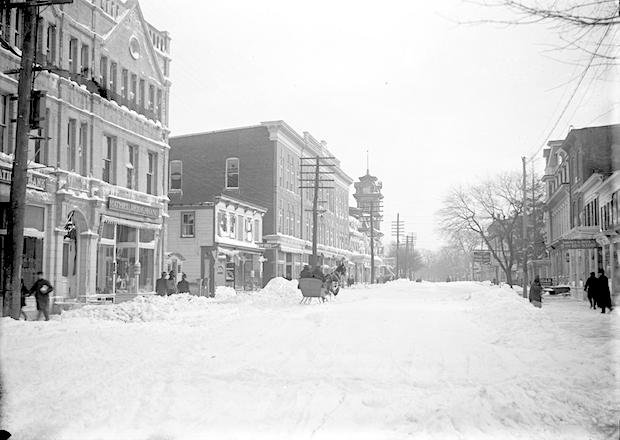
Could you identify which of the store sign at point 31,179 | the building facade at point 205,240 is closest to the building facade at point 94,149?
the store sign at point 31,179

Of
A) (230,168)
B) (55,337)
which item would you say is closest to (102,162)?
(55,337)

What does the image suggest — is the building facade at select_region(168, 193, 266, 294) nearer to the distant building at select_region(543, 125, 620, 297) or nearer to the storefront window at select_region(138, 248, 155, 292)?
the storefront window at select_region(138, 248, 155, 292)

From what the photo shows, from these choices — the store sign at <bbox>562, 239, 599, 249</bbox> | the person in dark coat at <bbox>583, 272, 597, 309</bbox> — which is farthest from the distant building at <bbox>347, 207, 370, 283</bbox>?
the person in dark coat at <bbox>583, 272, 597, 309</bbox>

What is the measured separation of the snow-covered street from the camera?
559 cm

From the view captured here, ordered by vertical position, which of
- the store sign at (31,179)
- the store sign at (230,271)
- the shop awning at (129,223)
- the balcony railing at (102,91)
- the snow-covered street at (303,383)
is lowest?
the snow-covered street at (303,383)

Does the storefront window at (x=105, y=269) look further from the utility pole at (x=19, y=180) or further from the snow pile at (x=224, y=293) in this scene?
the utility pole at (x=19, y=180)

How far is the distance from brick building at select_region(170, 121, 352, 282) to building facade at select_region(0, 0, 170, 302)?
13787 millimetres

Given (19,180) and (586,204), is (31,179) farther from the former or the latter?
(586,204)

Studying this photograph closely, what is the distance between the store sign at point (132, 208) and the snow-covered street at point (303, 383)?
37.1 ft

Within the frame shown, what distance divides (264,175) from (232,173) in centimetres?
237

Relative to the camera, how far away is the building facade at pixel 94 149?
674 inches

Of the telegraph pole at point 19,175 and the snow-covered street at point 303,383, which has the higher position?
the telegraph pole at point 19,175

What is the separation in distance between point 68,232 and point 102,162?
285cm

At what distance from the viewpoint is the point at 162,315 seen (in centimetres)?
1536
